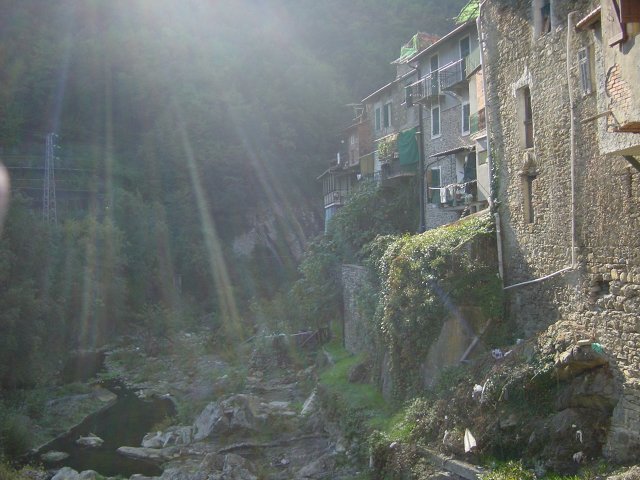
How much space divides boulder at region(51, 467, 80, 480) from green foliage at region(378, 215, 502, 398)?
888 cm

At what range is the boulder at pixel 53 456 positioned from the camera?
20.9 meters

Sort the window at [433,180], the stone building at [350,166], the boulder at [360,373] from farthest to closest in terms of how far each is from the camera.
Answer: the stone building at [350,166], the window at [433,180], the boulder at [360,373]

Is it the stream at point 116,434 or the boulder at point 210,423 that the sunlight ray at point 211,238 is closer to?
the stream at point 116,434

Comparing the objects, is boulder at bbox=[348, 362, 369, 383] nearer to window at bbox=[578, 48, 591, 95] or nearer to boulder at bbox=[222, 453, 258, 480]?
boulder at bbox=[222, 453, 258, 480]

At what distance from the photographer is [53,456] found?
21172 millimetres

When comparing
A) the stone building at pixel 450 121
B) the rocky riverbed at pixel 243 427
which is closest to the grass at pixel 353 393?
the rocky riverbed at pixel 243 427

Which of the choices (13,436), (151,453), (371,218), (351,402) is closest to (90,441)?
(13,436)

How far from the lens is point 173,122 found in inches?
2179

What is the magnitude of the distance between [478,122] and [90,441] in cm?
1616

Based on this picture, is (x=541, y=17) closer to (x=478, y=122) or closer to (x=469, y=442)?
(x=469, y=442)

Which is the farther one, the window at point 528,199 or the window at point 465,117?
the window at point 465,117

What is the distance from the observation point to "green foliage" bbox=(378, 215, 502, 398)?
1520 centimetres

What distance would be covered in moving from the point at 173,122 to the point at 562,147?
1831 inches

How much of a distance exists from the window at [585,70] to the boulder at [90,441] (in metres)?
18.3
